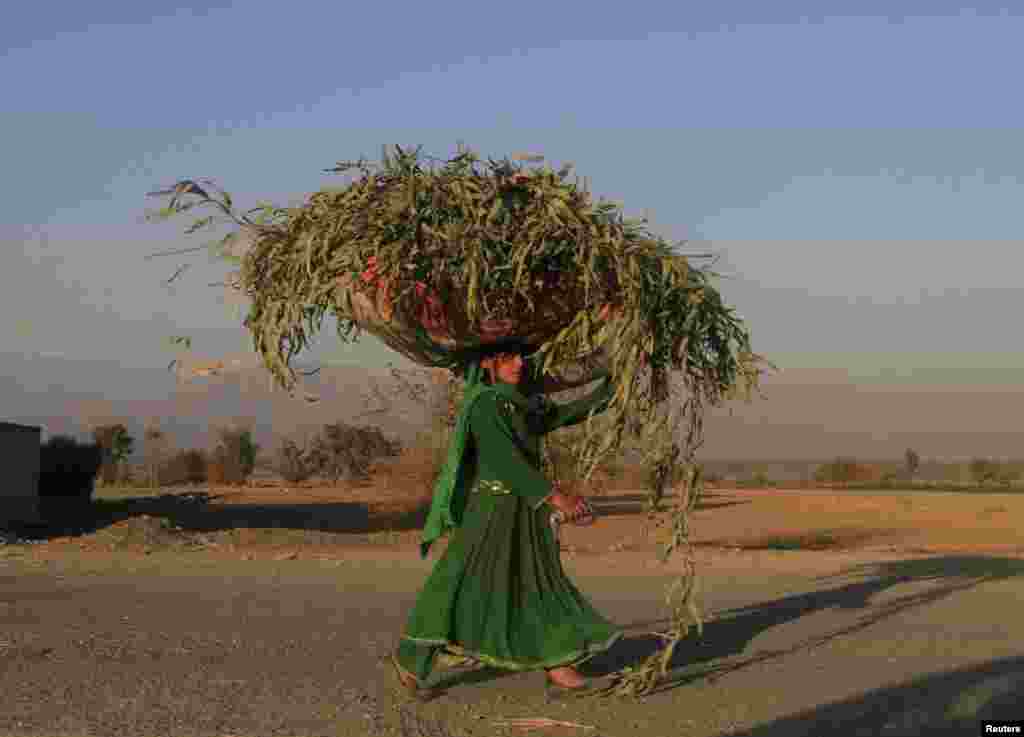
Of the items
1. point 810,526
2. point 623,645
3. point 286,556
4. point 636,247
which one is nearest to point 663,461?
point 636,247

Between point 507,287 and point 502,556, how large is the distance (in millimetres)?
1773

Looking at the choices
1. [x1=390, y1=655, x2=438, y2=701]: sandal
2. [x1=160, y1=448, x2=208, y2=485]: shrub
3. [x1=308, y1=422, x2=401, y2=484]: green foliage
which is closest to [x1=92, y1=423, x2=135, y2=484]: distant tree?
[x1=160, y1=448, x2=208, y2=485]: shrub

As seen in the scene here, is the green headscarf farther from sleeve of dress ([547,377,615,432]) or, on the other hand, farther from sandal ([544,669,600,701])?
sandal ([544,669,600,701])

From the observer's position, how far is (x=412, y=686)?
29.3ft

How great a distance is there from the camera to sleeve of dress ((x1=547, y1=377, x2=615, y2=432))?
9109 mm

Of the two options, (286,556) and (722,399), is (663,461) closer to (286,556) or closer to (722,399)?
(722,399)

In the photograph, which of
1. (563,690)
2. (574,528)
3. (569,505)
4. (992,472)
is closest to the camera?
(569,505)

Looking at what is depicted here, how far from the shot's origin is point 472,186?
8.35 m

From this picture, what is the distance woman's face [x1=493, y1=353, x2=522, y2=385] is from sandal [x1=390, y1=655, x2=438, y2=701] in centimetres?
202

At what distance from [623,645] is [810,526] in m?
31.0

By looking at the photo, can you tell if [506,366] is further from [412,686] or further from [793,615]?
[793,615]

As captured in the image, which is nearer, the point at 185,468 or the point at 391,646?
the point at 391,646
